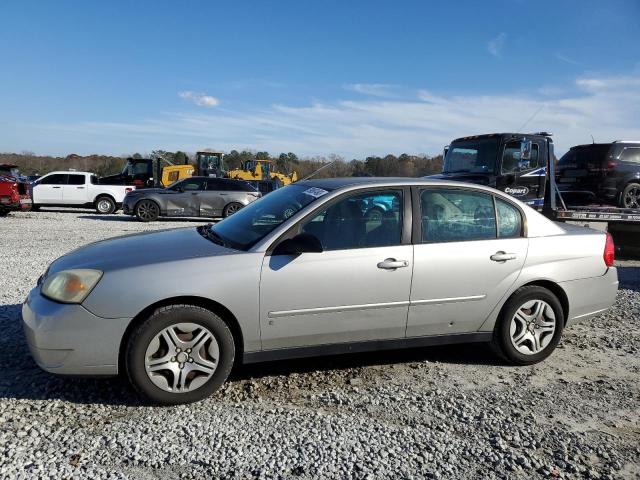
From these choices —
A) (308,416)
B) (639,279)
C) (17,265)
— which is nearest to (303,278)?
(308,416)

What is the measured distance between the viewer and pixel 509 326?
4.34 meters

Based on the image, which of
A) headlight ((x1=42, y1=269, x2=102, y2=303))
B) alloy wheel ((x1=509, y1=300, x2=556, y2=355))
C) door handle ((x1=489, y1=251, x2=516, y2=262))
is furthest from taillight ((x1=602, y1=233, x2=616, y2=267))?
headlight ((x1=42, y1=269, x2=102, y2=303))

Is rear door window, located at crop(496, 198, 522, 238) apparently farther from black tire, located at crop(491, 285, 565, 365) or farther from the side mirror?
the side mirror

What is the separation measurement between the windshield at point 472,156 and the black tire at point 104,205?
14.1 meters

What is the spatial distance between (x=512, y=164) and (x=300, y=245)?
7298 mm

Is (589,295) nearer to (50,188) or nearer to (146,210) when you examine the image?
(146,210)

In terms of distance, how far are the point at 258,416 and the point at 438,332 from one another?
162 centimetres

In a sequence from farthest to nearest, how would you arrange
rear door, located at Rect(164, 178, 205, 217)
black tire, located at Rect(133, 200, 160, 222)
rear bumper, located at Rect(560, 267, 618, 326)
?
rear door, located at Rect(164, 178, 205, 217)
black tire, located at Rect(133, 200, 160, 222)
rear bumper, located at Rect(560, 267, 618, 326)

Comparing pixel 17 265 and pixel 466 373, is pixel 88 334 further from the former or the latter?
pixel 17 265

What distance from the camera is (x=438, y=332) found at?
13.7ft

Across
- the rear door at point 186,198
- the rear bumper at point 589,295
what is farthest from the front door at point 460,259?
the rear door at point 186,198

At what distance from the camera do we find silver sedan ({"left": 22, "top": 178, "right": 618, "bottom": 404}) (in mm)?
3414

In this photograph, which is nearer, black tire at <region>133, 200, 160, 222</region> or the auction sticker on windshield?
the auction sticker on windshield

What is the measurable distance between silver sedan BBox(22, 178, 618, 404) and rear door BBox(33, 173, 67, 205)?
17.2m
